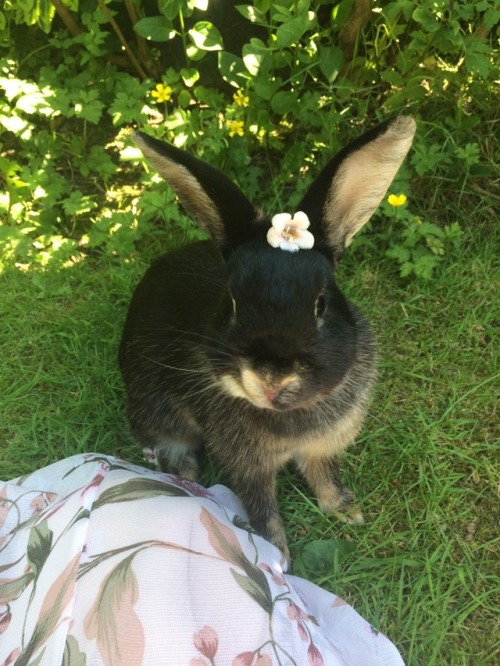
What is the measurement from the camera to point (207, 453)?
9.36 ft

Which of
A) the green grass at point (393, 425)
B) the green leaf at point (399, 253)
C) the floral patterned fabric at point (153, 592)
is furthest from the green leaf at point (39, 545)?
the green leaf at point (399, 253)

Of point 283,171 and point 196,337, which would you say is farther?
point 283,171

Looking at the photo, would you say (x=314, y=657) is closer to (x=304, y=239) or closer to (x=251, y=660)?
(x=251, y=660)

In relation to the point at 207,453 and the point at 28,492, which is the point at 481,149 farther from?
the point at 28,492

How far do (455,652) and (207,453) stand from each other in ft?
4.20

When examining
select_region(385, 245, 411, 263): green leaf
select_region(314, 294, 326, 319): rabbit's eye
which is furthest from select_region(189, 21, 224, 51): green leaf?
select_region(314, 294, 326, 319): rabbit's eye

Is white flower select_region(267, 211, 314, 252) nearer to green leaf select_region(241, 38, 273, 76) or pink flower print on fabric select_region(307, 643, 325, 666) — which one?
pink flower print on fabric select_region(307, 643, 325, 666)

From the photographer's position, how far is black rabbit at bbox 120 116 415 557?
5.69 feet

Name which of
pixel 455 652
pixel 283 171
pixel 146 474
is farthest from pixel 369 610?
pixel 283 171

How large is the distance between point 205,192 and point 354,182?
48cm

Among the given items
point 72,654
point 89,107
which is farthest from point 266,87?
point 72,654

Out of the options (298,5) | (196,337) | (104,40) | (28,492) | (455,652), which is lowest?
(455,652)

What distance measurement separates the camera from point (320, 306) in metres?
1.86

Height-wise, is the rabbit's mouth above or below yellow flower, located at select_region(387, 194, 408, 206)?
above
